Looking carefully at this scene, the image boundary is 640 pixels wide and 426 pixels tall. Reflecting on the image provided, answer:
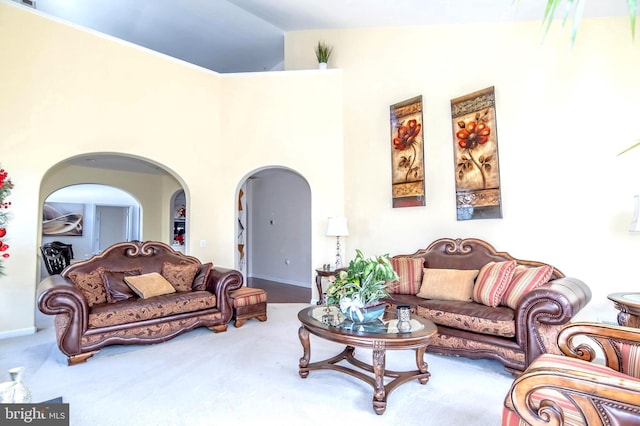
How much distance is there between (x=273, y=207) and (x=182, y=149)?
3418 millimetres

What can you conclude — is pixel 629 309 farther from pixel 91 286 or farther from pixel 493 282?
pixel 91 286

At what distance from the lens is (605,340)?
1.84 meters

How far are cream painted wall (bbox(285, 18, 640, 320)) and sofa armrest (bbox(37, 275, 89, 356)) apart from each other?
3619 millimetres

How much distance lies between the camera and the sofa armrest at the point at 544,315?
260 cm

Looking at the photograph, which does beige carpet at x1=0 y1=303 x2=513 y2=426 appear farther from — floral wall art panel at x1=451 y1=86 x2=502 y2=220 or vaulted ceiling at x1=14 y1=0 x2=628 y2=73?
vaulted ceiling at x1=14 y1=0 x2=628 y2=73

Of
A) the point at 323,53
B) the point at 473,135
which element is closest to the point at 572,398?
A: the point at 473,135

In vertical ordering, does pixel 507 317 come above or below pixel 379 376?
above

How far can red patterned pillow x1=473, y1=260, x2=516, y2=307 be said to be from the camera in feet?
10.6

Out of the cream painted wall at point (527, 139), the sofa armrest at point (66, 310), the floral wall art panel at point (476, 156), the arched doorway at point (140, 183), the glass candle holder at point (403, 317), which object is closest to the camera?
the glass candle holder at point (403, 317)

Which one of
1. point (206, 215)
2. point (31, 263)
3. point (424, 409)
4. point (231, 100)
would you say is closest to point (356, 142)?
point (231, 100)

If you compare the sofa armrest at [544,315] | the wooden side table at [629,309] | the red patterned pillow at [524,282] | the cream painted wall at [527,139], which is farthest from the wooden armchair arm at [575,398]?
the cream painted wall at [527,139]

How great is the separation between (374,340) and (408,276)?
1.89m

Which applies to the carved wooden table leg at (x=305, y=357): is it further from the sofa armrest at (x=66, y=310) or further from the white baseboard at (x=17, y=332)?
the white baseboard at (x=17, y=332)

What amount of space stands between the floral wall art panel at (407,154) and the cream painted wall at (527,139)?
10 centimetres
